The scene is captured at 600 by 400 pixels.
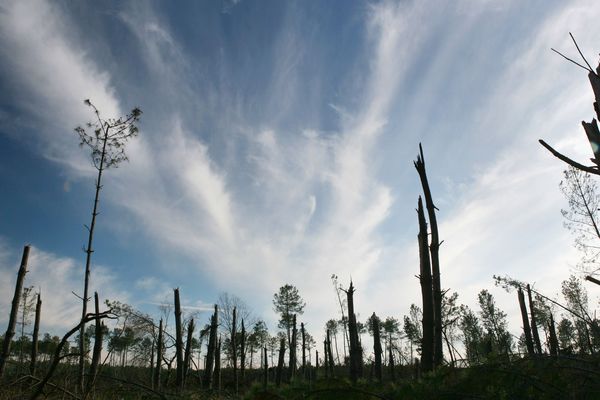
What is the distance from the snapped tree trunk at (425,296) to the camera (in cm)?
809

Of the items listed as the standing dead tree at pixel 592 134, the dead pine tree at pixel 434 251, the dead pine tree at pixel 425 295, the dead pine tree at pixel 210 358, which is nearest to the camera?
the standing dead tree at pixel 592 134

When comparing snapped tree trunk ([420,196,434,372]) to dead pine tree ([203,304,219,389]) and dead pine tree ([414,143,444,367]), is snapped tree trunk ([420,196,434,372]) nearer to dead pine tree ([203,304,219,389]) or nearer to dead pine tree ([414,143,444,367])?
dead pine tree ([414,143,444,367])

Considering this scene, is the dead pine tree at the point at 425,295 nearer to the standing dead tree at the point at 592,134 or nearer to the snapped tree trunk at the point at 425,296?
the snapped tree trunk at the point at 425,296

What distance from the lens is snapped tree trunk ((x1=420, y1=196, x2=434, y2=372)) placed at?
8094 mm

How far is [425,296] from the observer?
909 cm

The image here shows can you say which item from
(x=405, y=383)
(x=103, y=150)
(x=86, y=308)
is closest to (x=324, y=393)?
(x=405, y=383)

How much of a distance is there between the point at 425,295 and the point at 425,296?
0.08ft

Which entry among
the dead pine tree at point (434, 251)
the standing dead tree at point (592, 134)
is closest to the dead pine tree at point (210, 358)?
the dead pine tree at point (434, 251)

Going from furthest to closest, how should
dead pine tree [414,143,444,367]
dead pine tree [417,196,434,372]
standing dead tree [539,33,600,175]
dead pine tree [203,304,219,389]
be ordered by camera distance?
1. dead pine tree [203,304,219,389]
2. dead pine tree [414,143,444,367]
3. dead pine tree [417,196,434,372]
4. standing dead tree [539,33,600,175]

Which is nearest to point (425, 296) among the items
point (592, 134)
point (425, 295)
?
point (425, 295)

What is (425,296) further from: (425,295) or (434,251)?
(434,251)

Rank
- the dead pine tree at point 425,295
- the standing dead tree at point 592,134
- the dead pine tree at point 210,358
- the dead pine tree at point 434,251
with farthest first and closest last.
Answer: the dead pine tree at point 210,358
the dead pine tree at point 434,251
the dead pine tree at point 425,295
the standing dead tree at point 592,134

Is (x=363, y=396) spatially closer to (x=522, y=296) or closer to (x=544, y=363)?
(x=544, y=363)

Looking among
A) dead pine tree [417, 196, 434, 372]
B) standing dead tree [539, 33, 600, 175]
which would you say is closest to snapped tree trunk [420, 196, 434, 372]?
dead pine tree [417, 196, 434, 372]
